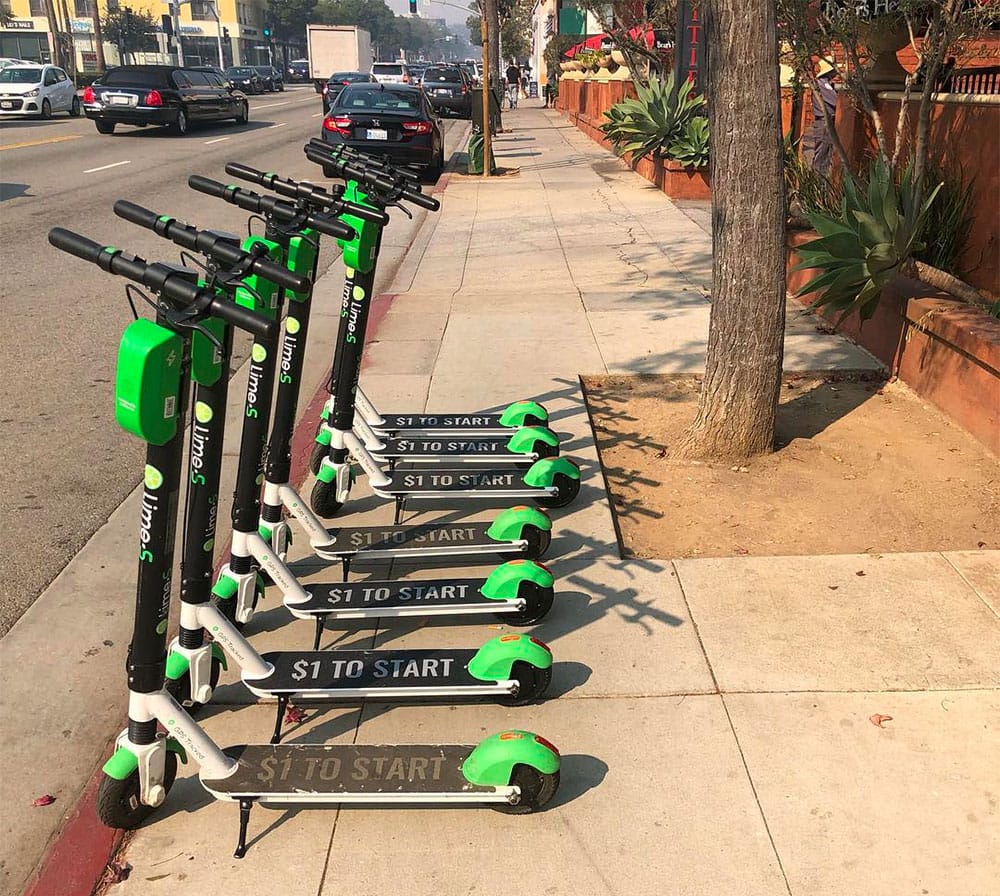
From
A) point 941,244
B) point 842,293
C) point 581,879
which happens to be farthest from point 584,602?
point 941,244

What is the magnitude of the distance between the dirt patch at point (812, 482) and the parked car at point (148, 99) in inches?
865

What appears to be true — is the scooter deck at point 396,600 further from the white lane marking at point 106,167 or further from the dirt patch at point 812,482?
the white lane marking at point 106,167

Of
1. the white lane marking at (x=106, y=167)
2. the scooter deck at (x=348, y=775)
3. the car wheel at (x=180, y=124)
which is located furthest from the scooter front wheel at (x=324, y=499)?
the car wheel at (x=180, y=124)

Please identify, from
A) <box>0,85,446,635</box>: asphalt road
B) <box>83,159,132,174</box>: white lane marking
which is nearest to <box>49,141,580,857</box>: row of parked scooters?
→ <box>0,85,446,635</box>: asphalt road

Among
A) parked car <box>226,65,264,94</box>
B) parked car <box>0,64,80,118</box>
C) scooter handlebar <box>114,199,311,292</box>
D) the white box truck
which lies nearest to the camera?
scooter handlebar <box>114,199,311,292</box>

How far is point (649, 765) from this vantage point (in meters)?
3.11

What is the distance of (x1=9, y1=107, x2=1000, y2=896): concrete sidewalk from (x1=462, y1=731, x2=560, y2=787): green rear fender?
0.16 meters

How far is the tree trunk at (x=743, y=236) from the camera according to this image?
4828 millimetres

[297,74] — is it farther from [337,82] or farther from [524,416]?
[524,416]

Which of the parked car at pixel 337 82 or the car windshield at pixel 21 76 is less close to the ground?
the car windshield at pixel 21 76

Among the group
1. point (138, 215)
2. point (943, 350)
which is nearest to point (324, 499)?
point (138, 215)

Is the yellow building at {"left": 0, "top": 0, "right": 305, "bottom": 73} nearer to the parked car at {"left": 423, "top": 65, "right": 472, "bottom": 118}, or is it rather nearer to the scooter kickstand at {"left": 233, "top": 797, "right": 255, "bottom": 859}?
the parked car at {"left": 423, "top": 65, "right": 472, "bottom": 118}

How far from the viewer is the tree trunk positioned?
4.83 m

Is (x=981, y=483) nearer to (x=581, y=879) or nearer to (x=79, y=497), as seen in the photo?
(x=581, y=879)
